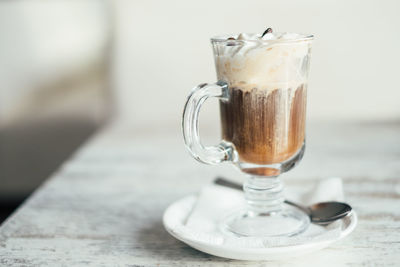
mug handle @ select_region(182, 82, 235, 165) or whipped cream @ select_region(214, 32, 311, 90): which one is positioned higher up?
whipped cream @ select_region(214, 32, 311, 90)

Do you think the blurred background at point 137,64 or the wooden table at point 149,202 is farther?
the blurred background at point 137,64

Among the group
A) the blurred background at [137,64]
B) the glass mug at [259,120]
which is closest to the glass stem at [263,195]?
the glass mug at [259,120]

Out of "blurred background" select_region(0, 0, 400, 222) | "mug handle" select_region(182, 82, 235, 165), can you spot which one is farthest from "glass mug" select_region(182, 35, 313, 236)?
"blurred background" select_region(0, 0, 400, 222)

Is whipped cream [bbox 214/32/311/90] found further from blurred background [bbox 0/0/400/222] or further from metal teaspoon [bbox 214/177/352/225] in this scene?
blurred background [bbox 0/0/400/222]

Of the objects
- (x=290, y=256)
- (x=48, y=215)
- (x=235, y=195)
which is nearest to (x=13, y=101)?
(x=48, y=215)

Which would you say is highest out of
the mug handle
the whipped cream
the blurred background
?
the whipped cream

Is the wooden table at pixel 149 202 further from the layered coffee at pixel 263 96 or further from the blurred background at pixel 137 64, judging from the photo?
the blurred background at pixel 137 64

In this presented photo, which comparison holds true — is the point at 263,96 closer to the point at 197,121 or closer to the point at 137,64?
the point at 197,121
